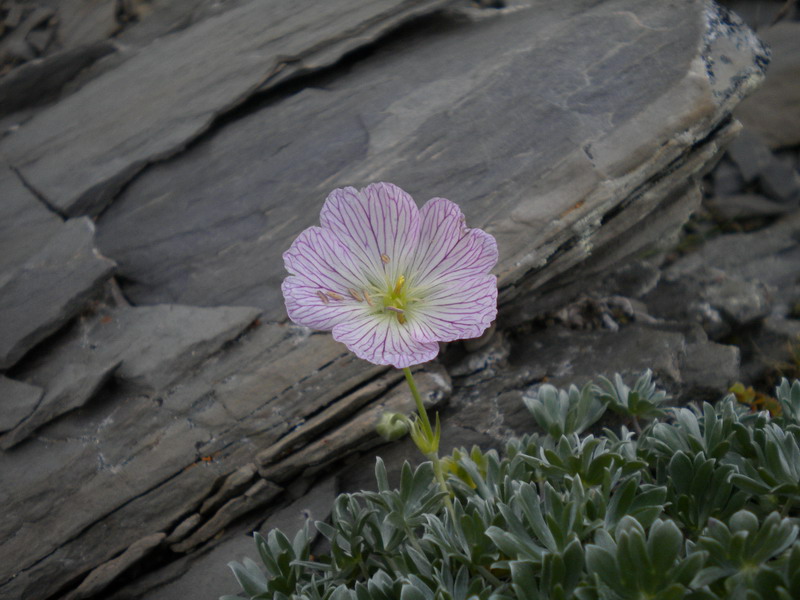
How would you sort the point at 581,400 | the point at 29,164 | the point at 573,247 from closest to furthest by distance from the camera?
1. the point at 581,400
2. the point at 573,247
3. the point at 29,164

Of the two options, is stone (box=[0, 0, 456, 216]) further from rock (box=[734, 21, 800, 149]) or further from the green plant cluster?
rock (box=[734, 21, 800, 149])

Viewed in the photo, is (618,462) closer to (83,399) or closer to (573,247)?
(573,247)

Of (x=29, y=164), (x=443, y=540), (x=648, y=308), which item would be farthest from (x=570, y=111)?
(x=29, y=164)

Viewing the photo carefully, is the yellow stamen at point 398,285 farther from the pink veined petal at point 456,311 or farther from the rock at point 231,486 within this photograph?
the rock at point 231,486

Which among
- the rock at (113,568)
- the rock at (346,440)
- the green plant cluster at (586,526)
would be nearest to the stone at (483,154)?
the rock at (346,440)

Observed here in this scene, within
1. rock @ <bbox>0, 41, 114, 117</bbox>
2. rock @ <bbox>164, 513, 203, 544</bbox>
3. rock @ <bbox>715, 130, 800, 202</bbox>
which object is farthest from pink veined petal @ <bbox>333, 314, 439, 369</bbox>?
rock @ <bbox>715, 130, 800, 202</bbox>

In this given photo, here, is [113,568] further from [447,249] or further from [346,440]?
[447,249]

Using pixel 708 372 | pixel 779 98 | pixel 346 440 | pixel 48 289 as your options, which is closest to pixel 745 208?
pixel 779 98
